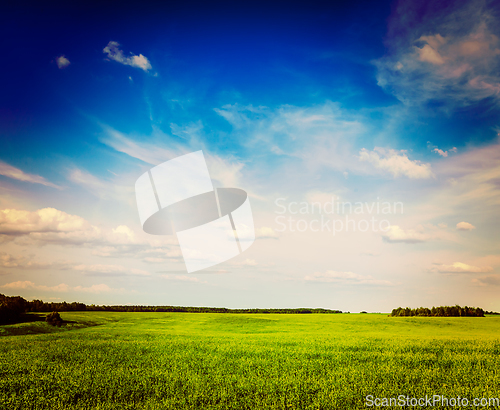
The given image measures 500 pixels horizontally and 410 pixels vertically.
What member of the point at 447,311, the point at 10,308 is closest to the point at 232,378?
the point at 10,308

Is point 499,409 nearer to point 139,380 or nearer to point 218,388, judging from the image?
point 218,388

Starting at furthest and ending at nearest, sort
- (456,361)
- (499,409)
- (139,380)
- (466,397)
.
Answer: (456,361)
(139,380)
(466,397)
(499,409)

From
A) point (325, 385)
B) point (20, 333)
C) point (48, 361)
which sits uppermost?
point (325, 385)

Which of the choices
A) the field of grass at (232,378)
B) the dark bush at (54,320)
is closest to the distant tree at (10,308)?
the dark bush at (54,320)

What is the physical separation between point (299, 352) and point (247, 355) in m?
3.08

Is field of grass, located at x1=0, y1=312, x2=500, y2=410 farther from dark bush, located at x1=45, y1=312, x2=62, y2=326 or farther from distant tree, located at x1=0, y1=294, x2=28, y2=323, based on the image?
distant tree, located at x1=0, y1=294, x2=28, y2=323

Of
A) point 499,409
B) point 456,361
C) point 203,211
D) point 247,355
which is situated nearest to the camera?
point 499,409

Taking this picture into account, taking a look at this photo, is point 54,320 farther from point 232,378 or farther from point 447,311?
point 447,311

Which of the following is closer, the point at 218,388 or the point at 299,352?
the point at 218,388

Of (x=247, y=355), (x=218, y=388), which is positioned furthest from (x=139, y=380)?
(x=247, y=355)

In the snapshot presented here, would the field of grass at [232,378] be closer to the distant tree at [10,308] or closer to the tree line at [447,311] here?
the distant tree at [10,308]

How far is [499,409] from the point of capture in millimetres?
8602

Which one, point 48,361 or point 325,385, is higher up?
point 325,385

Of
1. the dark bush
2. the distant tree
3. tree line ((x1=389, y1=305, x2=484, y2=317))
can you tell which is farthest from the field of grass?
tree line ((x1=389, y1=305, x2=484, y2=317))
